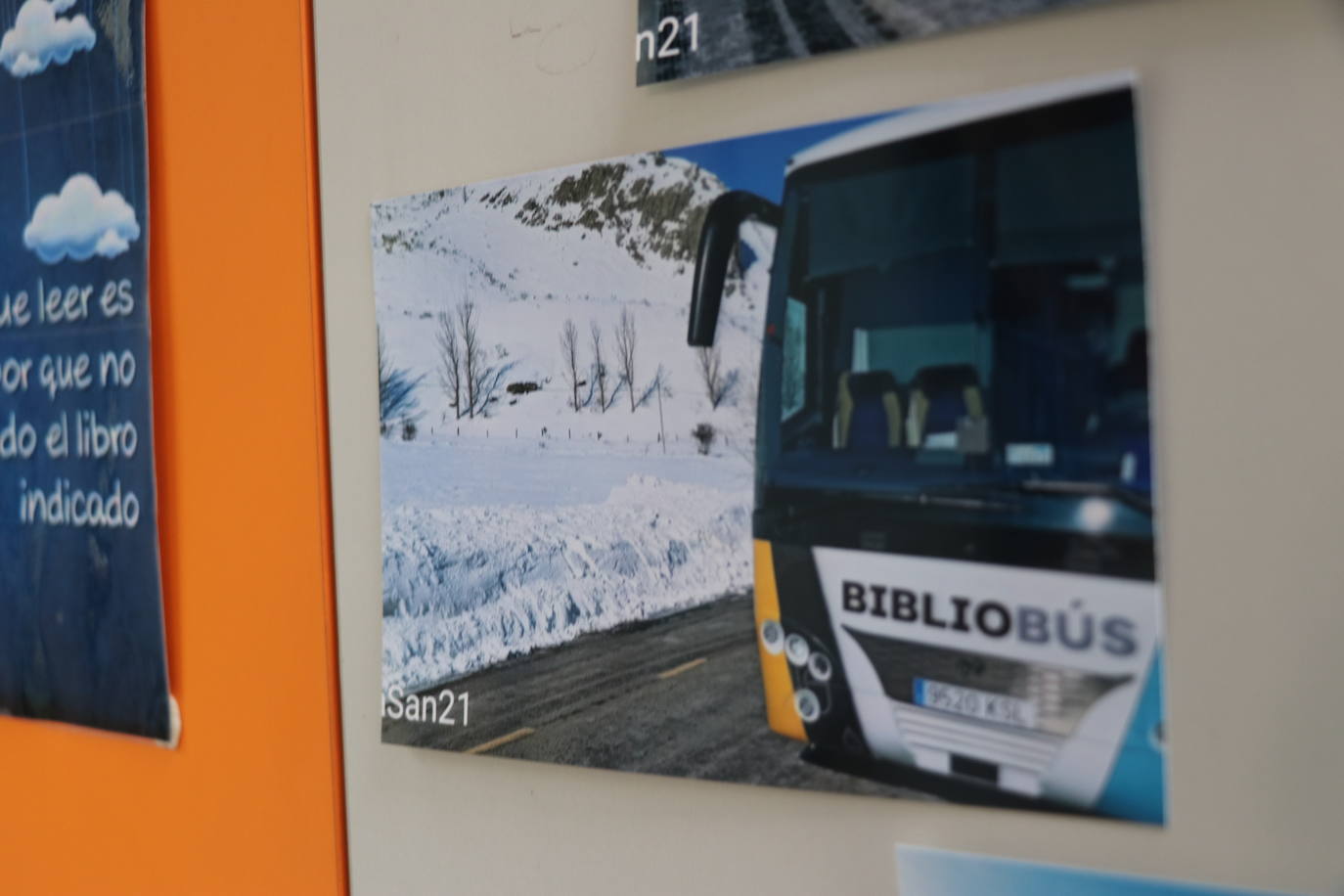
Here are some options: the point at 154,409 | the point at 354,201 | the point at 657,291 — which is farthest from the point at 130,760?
the point at 657,291

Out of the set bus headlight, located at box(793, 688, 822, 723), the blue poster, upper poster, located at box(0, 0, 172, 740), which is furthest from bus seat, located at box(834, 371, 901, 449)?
upper poster, located at box(0, 0, 172, 740)

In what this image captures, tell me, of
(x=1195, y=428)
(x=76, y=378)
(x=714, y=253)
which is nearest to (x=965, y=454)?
(x=1195, y=428)

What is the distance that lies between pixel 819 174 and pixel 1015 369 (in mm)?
227

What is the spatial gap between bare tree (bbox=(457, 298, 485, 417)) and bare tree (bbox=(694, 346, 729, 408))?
0.23 metres

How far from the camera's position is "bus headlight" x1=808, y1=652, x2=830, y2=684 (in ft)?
2.63

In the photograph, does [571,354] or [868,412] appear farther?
[571,354]

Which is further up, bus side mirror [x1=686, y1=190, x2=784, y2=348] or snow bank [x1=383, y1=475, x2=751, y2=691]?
bus side mirror [x1=686, y1=190, x2=784, y2=348]

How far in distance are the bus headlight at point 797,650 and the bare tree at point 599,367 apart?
265mm

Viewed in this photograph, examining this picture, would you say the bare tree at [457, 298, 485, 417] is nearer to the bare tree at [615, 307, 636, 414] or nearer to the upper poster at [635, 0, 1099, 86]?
the bare tree at [615, 307, 636, 414]

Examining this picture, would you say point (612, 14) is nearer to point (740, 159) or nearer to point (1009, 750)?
point (740, 159)

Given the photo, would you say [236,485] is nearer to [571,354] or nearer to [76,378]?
[76,378]

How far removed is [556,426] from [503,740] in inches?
12.0

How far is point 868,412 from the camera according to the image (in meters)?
0.78

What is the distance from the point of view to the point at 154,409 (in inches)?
45.6
